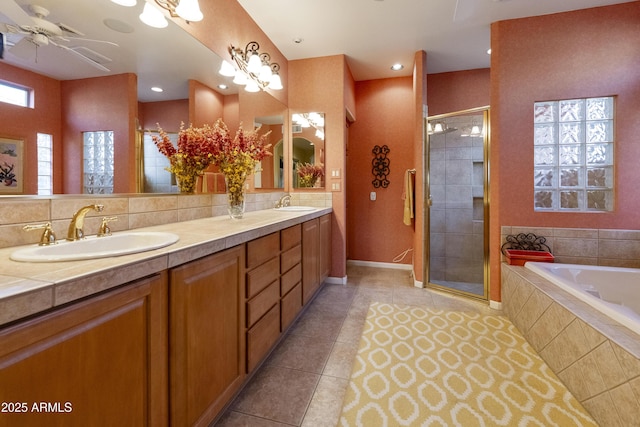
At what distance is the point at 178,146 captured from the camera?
1753 millimetres

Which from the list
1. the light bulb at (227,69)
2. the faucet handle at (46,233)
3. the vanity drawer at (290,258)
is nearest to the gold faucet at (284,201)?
the vanity drawer at (290,258)

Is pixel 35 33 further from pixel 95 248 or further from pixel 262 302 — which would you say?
pixel 262 302

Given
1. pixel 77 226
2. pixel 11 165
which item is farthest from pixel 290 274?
pixel 11 165

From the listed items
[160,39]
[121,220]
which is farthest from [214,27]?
[121,220]

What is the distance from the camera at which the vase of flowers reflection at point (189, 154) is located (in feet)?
5.70

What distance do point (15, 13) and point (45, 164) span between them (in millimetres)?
547

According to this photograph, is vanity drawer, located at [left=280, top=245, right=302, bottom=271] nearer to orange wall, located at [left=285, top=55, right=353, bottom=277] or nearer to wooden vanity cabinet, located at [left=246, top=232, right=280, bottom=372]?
wooden vanity cabinet, located at [left=246, top=232, right=280, bottom=372]

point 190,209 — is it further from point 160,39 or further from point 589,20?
point 589,20

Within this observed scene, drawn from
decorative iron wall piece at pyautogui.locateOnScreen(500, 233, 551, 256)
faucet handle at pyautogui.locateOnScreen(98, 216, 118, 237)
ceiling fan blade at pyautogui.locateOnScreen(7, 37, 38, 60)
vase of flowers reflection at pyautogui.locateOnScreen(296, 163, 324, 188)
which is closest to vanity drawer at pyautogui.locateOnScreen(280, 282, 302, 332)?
faucet handle at pyautogui.locateOnScreen(98, 216, 118, 237)

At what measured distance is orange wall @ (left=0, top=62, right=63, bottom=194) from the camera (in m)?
1.00

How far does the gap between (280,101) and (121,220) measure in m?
2.26

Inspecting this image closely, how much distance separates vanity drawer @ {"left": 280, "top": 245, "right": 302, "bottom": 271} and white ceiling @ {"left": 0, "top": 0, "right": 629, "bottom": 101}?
3.95 ft

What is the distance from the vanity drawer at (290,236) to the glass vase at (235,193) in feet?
1.23

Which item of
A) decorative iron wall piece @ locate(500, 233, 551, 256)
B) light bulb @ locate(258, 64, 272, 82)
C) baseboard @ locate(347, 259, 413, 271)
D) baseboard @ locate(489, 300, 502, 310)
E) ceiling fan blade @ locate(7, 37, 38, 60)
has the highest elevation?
light bulb @ locate(258, 64, 272, 82)
